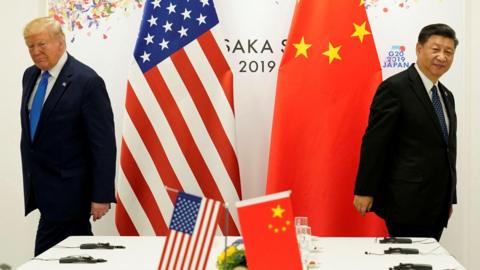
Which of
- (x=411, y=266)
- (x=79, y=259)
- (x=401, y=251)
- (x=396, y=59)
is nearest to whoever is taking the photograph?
(x=411, y=266)

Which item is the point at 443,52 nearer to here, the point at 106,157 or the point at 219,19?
the point at 219,19

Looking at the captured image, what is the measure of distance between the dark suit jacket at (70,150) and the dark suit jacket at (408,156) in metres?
1.40

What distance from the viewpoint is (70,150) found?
12.7 feet

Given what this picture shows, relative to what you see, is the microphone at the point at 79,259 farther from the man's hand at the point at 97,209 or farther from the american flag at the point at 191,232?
the man's hand at the point at 97,209

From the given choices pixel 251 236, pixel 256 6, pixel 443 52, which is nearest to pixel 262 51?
pixel 256 6

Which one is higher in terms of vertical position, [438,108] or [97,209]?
[438,108]

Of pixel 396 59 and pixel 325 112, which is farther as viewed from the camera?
pixel 396 59

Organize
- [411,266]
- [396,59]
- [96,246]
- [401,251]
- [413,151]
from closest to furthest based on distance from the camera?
[411,266], [401,251], [96,246], [413,151], [396,59]

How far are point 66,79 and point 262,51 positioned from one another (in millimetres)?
1327

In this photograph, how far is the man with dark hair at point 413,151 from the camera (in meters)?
3.76

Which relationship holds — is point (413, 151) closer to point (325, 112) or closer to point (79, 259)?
point (325, 112)

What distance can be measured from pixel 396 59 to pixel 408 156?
3.11 ft

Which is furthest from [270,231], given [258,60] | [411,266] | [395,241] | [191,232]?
[258,60]

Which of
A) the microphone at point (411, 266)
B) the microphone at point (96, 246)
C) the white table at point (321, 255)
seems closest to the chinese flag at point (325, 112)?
the white table at point (321, 255)
